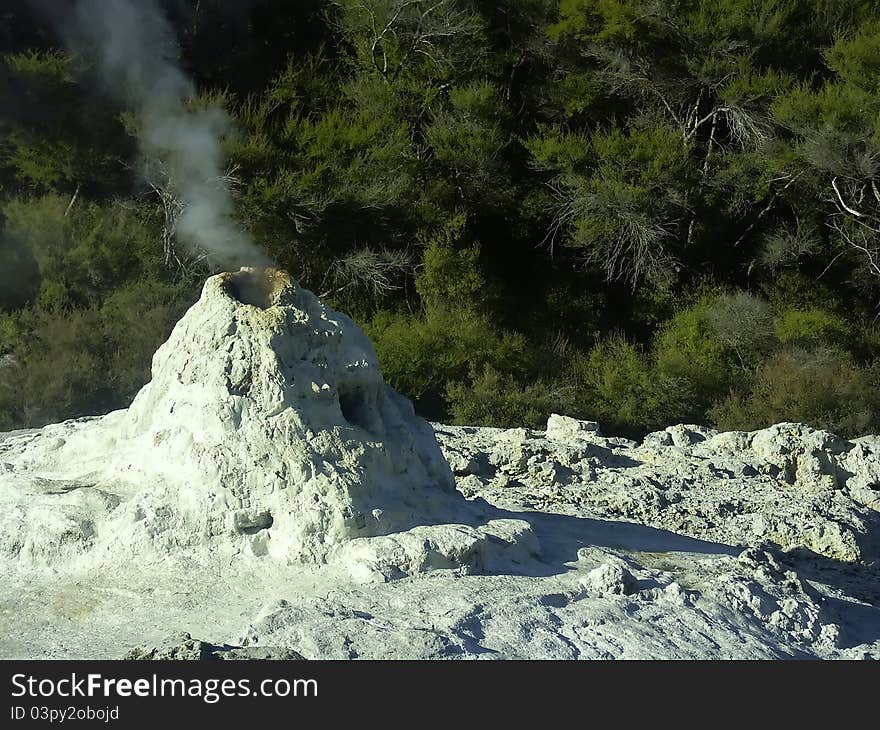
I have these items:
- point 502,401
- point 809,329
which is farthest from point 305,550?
point 809,329

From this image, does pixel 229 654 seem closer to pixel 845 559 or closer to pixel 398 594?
pixel 398 594

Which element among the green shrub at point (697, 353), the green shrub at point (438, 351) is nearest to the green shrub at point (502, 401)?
the green shrub at point (438, 351)

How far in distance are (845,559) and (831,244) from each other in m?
8.72

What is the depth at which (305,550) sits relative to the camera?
175 inches

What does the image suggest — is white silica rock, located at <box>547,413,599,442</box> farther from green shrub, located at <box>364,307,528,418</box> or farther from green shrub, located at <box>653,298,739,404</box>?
green shrub, located at <box>653,298,739,404</box>

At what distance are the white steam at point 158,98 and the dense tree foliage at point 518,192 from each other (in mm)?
228

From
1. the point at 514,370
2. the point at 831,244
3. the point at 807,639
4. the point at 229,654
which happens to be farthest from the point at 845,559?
the point at 831,244

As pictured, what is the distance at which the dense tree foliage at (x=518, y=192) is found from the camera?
12984 millimetres

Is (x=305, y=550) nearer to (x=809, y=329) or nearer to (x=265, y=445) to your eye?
(x=265, y=445)

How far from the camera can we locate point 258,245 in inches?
524

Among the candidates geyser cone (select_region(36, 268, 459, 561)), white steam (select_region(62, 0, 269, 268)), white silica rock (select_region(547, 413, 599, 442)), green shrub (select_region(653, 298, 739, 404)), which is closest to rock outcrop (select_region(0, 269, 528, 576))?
geyser cone (select_region(36, 268, 459, 561))

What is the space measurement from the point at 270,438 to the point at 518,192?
1047cm

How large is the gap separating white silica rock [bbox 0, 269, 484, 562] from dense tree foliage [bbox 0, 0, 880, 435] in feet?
24.2

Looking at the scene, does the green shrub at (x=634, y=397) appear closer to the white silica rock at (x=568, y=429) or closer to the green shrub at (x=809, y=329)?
the green shrub at (x=809, y=329)
